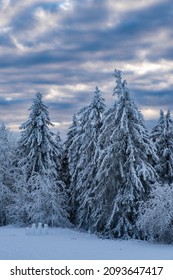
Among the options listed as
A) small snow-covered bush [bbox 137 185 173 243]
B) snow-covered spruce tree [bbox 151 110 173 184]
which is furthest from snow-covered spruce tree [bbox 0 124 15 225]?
small snow-covered bush [bbox 137 185 173 243]

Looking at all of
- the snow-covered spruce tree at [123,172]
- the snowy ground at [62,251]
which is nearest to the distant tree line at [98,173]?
the snow-covered spruce tree at [123,172]

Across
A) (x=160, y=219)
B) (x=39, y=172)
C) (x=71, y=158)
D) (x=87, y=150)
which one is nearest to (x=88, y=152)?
(x=87, y=150)

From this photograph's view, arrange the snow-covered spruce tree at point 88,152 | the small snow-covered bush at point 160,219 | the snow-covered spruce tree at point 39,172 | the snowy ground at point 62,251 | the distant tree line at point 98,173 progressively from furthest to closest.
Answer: the snow-covered spruce tree at point 39,172, the snow-covered spruce tree at point 88,152, the distant tree line at point 98,173, the small snow-covered bush at point 160,219, the snowy ground at point 62,251

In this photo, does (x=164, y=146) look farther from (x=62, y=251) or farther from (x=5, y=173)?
(x=62, y=251)

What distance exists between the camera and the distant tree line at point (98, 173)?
32.0m

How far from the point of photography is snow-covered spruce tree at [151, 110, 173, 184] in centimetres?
3912

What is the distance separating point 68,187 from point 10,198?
6845 millimetres

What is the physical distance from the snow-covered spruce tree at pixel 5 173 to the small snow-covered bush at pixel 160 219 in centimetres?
1704

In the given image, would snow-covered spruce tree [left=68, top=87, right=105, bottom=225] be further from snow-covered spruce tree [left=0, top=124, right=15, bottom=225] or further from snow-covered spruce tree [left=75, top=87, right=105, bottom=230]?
snow-covered spruce tree [left=0, top=124, right=15, bottom=225]

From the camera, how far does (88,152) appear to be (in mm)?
38906

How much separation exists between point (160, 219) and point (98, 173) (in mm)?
7271

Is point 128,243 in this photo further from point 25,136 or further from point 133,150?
point 25,136

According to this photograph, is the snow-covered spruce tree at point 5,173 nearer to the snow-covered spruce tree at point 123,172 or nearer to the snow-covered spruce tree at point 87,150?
the snow-covered spruce tree at point 87,150
